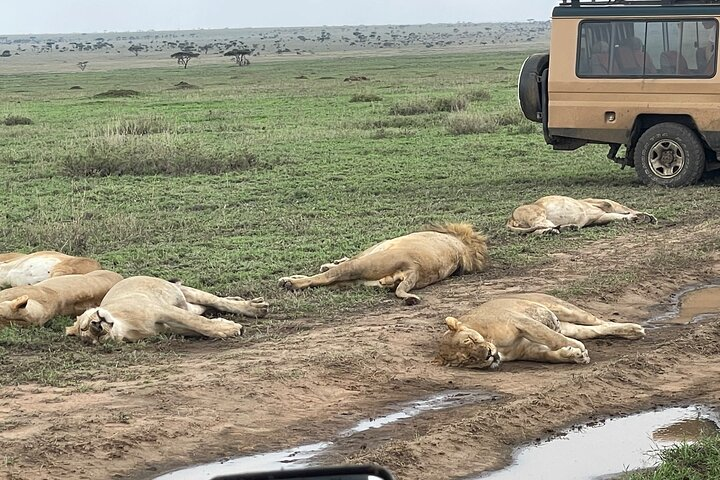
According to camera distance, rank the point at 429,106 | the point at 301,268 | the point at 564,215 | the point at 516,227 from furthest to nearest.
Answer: the point at 429,106 < the point at 564,215 < the point at 516,227 < the point at 301,268

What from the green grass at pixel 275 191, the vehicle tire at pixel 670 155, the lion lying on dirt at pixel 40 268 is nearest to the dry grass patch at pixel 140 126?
the green grass at pixel 275 191

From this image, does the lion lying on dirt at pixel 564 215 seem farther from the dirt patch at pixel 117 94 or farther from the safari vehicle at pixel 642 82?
the dirt patch at pixel 117 94

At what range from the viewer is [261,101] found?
29.4 meters

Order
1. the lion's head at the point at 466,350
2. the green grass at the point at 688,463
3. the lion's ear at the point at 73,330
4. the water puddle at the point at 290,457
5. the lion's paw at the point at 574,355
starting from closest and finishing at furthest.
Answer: the green grass at the point at 688,463
the water puddle at the point at 290,457
the lion's head at the point at 466,350
the lion's paw at the point at 574,355
the lion's ear at the point at 73,330

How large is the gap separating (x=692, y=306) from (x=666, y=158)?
572 cm

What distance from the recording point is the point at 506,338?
638 cm

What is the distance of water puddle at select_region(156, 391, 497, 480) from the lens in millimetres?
4766

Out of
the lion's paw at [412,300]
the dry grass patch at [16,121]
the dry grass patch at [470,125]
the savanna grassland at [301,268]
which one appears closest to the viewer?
the savanna grassland at [301,268]

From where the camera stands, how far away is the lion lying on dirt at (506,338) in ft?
20.6

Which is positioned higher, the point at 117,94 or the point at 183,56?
the point at 183,56

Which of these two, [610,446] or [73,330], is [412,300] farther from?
[610,446]

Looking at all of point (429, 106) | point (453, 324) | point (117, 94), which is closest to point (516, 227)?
point (453, 324)

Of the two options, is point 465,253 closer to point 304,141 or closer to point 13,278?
point 13,278

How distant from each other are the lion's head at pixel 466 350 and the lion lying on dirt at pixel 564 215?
414cm
